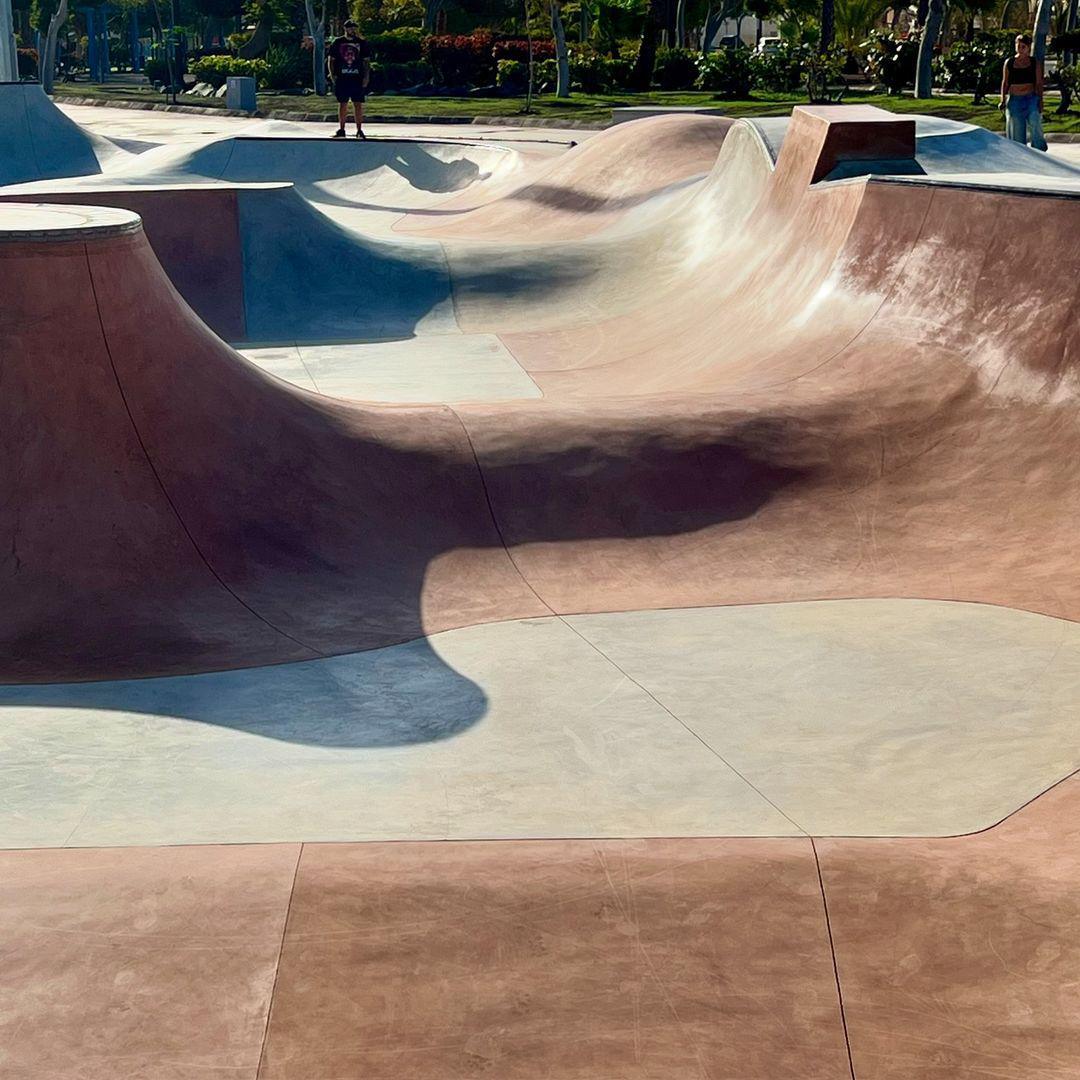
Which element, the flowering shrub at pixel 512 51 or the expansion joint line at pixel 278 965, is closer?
the expansion joint line at pixel 278 965

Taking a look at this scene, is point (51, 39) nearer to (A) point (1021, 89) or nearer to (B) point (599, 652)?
(A) point (1021, 89)

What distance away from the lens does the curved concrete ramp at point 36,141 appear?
23.0 meters

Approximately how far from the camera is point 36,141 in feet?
77.7

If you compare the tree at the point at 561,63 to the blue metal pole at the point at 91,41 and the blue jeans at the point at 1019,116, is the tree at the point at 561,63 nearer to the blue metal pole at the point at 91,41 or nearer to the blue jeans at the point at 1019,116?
the blue jeans at the point at 1019,116

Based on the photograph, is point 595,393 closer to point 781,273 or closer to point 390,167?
point 781,273

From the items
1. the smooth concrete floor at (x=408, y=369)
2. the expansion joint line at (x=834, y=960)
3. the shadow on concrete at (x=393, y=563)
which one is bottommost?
the smooth concrete floor at (x=408, y=369)

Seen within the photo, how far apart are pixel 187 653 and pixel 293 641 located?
0.52m

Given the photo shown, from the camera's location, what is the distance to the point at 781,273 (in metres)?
11.7

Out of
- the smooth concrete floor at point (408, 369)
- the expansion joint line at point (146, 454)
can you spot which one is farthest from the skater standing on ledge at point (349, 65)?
the expansion joint line at point (146, 454)

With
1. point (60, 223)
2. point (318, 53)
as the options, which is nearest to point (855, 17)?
point (318, 53)

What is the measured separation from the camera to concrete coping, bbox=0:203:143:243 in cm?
696

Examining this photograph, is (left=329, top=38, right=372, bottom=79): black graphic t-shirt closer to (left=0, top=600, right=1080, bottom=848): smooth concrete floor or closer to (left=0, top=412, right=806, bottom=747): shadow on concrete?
(left=0, top=412, right=806, bottom=747): shadow on concrete

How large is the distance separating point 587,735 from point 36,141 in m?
21.6

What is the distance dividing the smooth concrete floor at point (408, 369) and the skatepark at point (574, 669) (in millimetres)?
75
